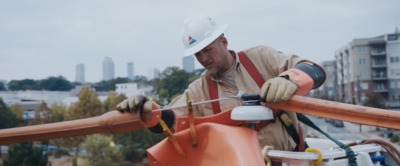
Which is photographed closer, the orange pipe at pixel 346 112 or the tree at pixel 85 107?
the orange pipe at pixel 346 112

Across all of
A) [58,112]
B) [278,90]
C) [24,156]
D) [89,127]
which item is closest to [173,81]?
[58,112]

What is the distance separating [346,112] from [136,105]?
1.47m

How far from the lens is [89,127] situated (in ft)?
9.39

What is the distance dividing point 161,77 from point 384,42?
39.2 metres

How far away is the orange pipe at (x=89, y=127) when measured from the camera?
112 inches

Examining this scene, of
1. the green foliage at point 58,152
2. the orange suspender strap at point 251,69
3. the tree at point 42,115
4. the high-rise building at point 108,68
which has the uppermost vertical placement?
the high-rise building at point 108,68

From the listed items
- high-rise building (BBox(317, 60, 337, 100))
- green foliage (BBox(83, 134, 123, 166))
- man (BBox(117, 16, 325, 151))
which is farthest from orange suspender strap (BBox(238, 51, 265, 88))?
high-rise building (BBox(317, 60, 337, 100))

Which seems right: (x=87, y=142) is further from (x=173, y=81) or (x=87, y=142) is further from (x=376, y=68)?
(x=376, y=68)

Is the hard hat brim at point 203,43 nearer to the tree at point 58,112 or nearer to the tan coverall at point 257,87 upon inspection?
the tan coverall at point 257,87

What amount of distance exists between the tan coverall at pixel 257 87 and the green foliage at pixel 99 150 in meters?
40.7

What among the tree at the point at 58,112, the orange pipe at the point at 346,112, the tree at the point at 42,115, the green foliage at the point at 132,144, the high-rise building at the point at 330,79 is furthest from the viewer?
the high-rise building at the point at 330,79

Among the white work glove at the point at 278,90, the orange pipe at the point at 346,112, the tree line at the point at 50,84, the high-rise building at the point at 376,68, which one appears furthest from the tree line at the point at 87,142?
the tree line at the point at 50,84

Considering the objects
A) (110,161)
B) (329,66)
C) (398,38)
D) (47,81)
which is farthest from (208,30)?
(47,81)

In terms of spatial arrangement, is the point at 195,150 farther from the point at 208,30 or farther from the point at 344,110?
the point at 208,30
